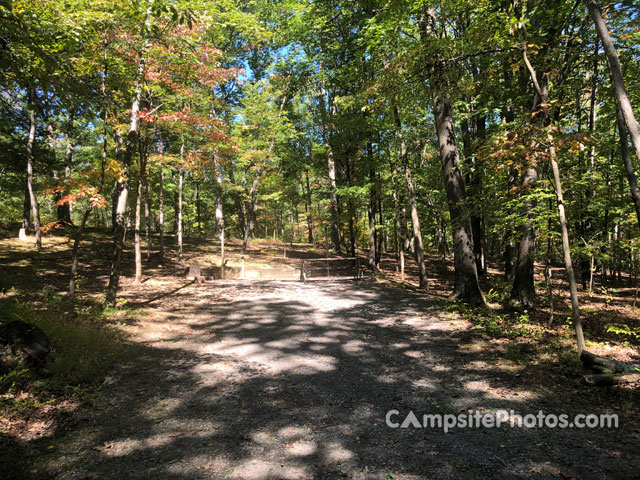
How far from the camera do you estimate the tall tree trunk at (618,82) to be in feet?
12.3

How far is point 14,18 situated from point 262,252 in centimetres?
2329

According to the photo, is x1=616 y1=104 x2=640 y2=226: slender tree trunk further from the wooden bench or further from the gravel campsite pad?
the wooden bench

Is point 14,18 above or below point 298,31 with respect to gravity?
below

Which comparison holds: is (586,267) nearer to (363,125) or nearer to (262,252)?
(363,125)

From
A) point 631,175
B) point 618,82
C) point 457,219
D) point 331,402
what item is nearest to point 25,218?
point 331,402

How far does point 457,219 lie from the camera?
29.0 ft

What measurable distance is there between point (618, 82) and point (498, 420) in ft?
15.0

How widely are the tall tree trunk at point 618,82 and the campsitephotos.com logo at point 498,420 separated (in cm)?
314

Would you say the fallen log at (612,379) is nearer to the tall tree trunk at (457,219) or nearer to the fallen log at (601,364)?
the fallen log at (601,364)

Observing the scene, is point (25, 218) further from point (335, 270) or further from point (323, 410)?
point (323, 410)

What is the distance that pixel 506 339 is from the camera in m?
6.48

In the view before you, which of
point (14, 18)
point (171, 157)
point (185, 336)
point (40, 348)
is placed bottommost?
point (185, 336)

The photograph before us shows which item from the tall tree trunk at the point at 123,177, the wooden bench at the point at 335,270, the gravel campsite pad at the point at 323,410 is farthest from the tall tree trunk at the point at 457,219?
the tall tree trunk at the point at 123,177

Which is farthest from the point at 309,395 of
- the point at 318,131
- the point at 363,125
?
the point at 318,131
